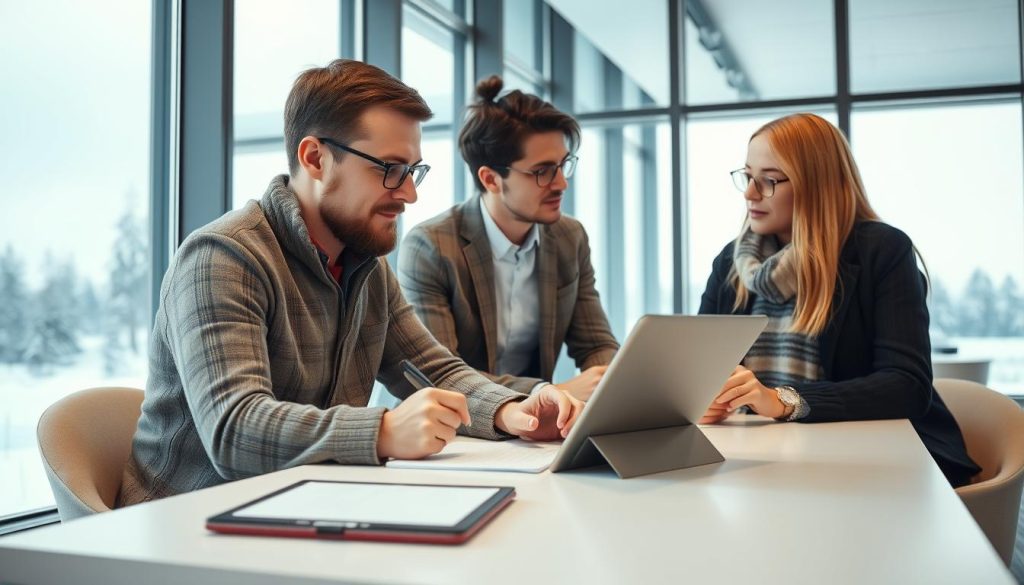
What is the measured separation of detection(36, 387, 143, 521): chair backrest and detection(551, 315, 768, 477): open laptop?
2.55ft

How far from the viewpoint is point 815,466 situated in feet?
4.11

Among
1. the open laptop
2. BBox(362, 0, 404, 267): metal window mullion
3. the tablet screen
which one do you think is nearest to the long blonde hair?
the open laptop

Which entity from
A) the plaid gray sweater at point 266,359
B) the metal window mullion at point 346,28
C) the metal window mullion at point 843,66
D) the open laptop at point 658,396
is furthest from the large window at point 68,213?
the metal window mullion at point 843,66

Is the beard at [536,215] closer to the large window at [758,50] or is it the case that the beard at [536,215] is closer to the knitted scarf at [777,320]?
the knitted scarf at [777,320]

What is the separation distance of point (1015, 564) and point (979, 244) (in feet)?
7.81

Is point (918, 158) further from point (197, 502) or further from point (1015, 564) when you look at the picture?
point (197, 502)

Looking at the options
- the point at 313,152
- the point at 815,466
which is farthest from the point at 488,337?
the point at 815,466

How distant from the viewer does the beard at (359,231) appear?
1.76m

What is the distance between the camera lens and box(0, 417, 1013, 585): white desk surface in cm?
73

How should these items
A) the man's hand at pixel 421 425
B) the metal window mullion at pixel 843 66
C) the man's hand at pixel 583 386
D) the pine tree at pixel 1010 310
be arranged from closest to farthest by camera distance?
1. the man's hand at pixel 421 425
2. the man's hand at pixel 583 386
3. the pine tree at pixel 1010 310
4. the metal window mullion at pixel 843 66

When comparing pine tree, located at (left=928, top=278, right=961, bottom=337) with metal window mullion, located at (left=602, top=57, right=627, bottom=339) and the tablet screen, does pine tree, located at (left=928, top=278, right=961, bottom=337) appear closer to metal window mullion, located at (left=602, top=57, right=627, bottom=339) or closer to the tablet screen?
metal window mullion, located at (left=602, top=57, right=627, bottom=339)

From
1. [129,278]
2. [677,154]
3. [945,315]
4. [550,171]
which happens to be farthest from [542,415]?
[945,315]

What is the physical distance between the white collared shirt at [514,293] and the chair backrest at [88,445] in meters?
1.23

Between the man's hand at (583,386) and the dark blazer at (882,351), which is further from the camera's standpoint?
the man's hand at (583,386)
